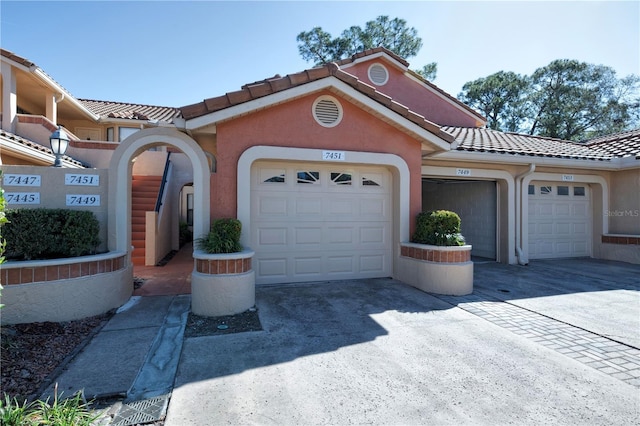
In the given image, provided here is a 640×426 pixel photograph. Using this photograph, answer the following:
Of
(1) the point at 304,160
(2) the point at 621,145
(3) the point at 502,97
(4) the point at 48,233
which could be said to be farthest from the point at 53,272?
(3) the point at 502,97

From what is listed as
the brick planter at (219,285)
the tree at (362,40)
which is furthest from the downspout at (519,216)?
the tree at (362,40)

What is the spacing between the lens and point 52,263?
16.3ft

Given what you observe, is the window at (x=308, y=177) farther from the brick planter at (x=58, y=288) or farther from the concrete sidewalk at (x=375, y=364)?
the brick planter at (x=58, y=288)

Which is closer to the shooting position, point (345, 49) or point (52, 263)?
point (52, 263)

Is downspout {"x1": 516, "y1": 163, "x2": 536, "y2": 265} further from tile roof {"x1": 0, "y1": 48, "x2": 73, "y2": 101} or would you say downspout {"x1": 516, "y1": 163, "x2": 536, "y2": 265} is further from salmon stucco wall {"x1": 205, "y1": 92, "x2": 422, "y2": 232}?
tile roof {"x1": 0, "y1": 48, "x2": 73, "y2": 101}

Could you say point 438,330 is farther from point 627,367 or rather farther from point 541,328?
point 627,367

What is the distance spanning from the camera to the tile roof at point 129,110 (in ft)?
53.3

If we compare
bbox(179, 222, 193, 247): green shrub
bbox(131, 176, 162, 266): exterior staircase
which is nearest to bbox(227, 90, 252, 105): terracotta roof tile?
bbox(131, 176, 162, 266): exterior staircase

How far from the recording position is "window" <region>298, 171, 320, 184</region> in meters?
7.49

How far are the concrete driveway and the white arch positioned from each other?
207 cm

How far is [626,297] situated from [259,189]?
7912 mm

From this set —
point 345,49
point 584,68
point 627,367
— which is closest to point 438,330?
point 627,367

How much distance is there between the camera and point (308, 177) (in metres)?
7.56

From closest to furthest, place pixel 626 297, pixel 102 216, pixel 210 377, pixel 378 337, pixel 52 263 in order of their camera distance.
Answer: pixel 210 377
pixel 378 337
pixel 52 263
pixel 102 216
pixel 626 297
